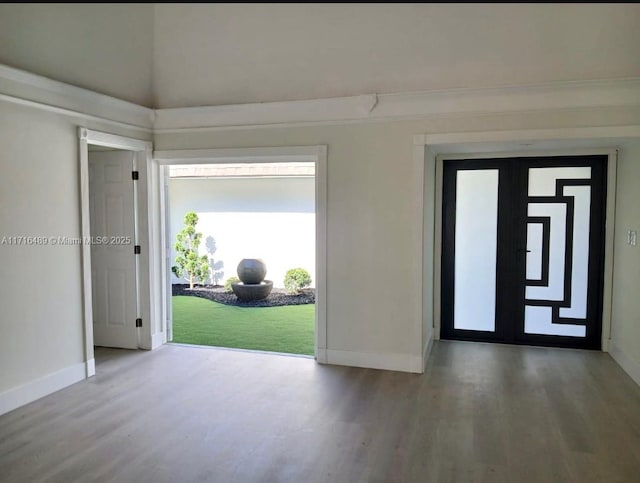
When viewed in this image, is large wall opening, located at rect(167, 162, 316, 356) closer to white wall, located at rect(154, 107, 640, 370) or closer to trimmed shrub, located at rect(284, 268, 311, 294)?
trimmed shrub, located at rect(284, 268, 311, 294)

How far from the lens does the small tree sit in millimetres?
9281

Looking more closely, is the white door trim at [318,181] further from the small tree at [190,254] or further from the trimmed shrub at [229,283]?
the small tree at [190,254]

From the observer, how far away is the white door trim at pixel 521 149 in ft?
13.0

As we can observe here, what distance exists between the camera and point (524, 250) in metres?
5.27

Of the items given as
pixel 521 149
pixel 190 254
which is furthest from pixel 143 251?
pixel 190 254

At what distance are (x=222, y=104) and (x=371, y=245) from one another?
6.63 feet

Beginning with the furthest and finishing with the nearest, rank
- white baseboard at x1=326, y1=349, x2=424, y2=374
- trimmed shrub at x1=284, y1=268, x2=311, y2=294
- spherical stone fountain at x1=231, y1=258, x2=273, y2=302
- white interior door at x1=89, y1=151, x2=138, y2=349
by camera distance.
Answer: trimmed shrub at x1=284, y1=268, x2=311, y2=294 < spherical stone fountain at x1=231, y1=258, x2=273, y2=302 < white interior door at x1=89, y1=151, x2=138, y2=349 < white baseboard at x1=326, y1=349, x2=424, y2=374

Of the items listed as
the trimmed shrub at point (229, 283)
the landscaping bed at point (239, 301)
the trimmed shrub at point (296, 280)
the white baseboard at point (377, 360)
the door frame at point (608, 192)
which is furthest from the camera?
the trimmed shrub at point (229, 283)

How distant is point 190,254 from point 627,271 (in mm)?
7114

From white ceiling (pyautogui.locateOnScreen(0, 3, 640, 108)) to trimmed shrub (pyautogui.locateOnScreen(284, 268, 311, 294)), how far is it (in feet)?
14.7

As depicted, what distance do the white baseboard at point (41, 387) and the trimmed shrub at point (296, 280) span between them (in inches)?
184

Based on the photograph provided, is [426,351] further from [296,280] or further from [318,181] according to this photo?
[296,280]

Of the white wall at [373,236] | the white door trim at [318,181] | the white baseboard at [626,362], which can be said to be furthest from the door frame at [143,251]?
the white baseboard at [626,362]

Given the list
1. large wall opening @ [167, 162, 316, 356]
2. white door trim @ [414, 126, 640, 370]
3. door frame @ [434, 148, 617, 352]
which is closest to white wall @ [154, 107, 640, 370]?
white door trim @ [414, 126, 640, 370]
